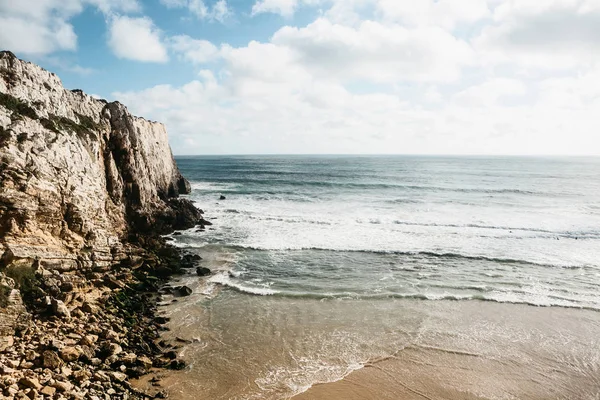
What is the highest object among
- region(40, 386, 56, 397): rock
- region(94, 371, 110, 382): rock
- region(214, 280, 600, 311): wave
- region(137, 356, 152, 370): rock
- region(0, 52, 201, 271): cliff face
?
region(0, 52, 201, 271): cliff face

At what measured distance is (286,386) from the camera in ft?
32.4

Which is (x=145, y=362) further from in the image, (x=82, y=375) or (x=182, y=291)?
(x=182, y=291)

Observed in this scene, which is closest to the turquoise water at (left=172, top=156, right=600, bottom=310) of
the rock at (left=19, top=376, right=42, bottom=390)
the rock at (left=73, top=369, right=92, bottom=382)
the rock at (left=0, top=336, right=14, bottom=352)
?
the rock at (left=73, top=369, right=92, bottom=382)

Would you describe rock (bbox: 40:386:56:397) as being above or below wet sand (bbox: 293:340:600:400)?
above

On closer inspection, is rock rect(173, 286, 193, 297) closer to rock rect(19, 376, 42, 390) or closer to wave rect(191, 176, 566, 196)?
rock rect(19, 376, 42, 390)

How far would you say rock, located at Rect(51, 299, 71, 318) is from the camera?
11070mm

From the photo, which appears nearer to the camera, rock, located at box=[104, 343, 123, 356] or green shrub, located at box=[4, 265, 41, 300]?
rock, located at box=[104, 343, 123, 356]

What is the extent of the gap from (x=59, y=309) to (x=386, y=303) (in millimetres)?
12748

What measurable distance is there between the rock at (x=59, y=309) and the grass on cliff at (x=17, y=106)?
27.0 ft

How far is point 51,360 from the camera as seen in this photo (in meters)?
8.84

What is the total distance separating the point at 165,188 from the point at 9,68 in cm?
2208

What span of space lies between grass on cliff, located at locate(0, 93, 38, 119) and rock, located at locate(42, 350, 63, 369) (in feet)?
33.9

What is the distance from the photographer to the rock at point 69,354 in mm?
A: 9258

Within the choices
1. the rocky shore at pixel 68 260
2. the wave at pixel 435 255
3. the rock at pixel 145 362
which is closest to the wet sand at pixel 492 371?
the rock at pixel 145 362
